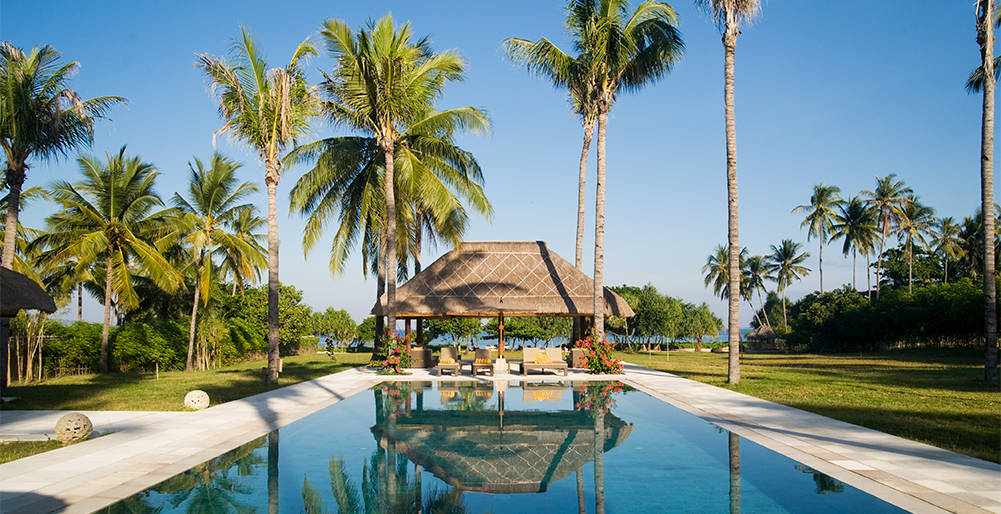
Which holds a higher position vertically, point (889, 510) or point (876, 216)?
point (876, 216)

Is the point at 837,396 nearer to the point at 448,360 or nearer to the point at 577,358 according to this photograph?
the point at 577,358

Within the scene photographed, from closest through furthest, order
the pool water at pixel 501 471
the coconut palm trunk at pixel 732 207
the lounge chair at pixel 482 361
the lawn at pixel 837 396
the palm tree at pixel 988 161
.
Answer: the pool water at pixel 501 471
the lawn at pixel 837 396
the palm tree at pixel 988 161
the coconut palm trunk at pixel 732 207
the lounge chair at pixel 482 361

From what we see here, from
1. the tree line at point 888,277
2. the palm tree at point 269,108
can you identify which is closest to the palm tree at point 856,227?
the tree line at point 888,277

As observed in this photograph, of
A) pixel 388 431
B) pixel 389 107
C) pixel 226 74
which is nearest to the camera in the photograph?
pixel 388 431

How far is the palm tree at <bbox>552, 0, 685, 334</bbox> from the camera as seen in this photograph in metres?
16.5

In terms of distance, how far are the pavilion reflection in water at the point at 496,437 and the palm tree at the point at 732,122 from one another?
14.0 ft

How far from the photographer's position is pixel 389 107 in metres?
16.6

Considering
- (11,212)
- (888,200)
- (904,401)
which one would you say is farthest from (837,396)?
(888,200)

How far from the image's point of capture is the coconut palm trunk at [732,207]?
1426 centimetres

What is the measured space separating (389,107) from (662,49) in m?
7.51

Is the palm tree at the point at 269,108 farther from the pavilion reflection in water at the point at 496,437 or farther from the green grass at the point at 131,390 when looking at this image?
the pavilion reflection in water at the point at 496,437

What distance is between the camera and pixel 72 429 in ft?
23.0

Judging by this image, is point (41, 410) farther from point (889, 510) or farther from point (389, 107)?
point (889, 510)

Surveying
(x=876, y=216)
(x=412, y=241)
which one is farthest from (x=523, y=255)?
(x=876, y=216)
